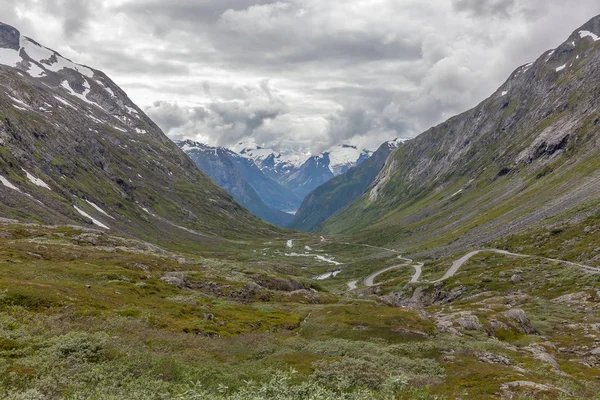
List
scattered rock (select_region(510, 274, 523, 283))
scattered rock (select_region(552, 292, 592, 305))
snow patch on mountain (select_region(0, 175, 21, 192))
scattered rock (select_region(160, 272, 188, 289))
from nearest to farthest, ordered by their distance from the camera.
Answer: scattered rock (select_region(160, 272, 188, 289))
scattered rock (select_region(552, 292, 592, 305))
scattered rock (select_region(510, 274, 523, 283))
snow patch on mountain (select_region(0, 175, 21, 192))

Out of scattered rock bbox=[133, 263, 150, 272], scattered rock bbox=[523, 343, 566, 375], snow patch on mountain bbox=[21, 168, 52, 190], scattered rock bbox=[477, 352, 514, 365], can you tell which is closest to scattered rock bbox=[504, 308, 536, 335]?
scattered rock bbox=[523, 343, 566, 375]

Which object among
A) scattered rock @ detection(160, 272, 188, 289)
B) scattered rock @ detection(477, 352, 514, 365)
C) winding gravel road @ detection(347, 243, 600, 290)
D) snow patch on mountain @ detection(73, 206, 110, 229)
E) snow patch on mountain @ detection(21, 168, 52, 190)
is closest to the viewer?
scattered rock @ detection(477, 352, 514, 365)

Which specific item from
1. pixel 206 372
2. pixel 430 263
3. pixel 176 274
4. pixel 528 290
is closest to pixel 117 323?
pixel 206 372

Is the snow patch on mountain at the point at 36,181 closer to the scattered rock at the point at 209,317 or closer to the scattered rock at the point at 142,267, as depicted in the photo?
the scattered rock at the point at 142,267

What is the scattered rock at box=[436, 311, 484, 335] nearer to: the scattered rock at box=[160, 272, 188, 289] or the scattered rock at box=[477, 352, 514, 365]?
the scattered rock at box=[477, 352, 514, 365]

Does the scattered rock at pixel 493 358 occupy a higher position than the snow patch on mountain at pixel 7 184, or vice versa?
the snow patch on mountain at pixel 7 184

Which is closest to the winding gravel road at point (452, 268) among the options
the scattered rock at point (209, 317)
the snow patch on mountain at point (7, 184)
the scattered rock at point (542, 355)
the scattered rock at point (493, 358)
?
the scattered rock at point (542, 355)

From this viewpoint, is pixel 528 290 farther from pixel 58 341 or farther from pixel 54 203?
pixel 54 203

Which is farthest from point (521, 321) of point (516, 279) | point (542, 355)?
point (516, 279)

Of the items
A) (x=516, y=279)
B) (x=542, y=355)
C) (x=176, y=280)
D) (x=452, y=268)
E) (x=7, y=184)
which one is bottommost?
(x=516, y=279)

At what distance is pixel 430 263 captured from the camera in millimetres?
172750

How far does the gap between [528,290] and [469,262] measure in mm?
46282

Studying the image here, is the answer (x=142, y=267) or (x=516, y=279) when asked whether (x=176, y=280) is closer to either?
(x=142, y=267)

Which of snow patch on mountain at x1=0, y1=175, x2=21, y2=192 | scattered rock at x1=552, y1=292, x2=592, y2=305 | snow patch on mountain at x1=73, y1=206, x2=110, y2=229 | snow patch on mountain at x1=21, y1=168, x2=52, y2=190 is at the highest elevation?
snow patch on mountain at x1=21, y1=168, x2=52, y2=190
